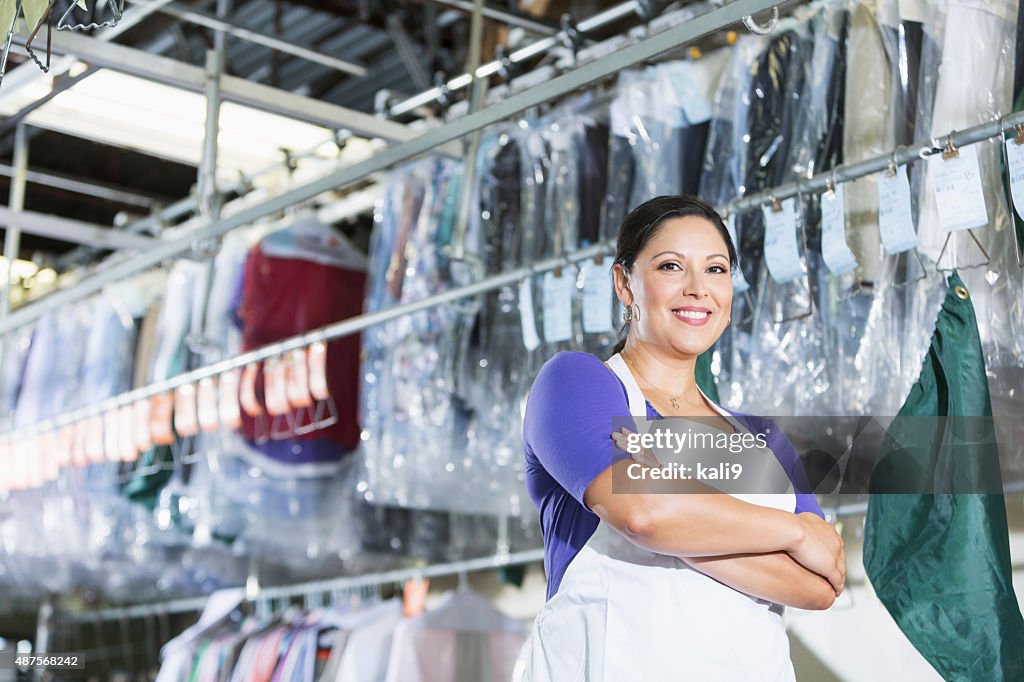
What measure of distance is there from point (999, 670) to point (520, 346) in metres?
1.67

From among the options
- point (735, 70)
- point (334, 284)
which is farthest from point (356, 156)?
point (735, 70)

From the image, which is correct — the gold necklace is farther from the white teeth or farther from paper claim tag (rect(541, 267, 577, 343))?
paper claim tag (rect(541, 267, 577, 343))

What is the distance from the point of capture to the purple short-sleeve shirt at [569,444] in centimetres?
168

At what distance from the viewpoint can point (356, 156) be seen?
4629 millimetres

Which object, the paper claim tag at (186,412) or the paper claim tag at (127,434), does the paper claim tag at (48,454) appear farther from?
the paper claim tag at (186,412)

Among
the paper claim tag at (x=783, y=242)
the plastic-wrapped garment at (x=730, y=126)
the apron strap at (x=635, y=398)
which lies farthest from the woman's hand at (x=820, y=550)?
the plastic-wrapped garment at (x=730, y=126)

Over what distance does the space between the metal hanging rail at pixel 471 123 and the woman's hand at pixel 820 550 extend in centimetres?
78

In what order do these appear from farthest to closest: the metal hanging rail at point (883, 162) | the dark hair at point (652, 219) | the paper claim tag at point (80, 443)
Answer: the paper claim tag at point (80, 443)
the metal hanging rail at point (883, 162)
the dark hair at point (652, 219)

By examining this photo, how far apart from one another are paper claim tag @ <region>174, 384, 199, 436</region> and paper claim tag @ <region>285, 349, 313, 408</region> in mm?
434

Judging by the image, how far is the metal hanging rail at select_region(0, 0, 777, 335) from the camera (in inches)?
82.1

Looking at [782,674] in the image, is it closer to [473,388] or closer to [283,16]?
[473,388]

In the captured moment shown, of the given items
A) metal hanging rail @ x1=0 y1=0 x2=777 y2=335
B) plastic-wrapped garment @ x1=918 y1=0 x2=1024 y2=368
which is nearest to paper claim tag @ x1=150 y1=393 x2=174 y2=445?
metal hanging rail @ x1=0 y1=0 x2=777 y2=335

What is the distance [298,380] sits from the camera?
3748 millimetres

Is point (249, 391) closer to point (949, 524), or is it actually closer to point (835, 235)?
point (835, 235)
